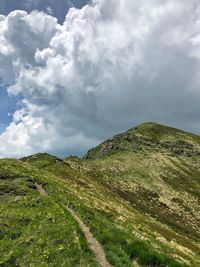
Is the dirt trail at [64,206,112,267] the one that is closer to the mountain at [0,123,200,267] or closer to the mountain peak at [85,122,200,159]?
the mountain at [0,123,200,267]

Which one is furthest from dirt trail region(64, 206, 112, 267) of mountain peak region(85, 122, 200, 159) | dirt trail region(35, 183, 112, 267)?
mountain peak region(85, 122, 200, 159)

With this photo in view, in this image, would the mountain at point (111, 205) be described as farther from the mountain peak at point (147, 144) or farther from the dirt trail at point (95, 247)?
the mountain peak at point (147, 144)

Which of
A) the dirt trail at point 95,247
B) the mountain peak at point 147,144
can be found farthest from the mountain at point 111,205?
the mountain peak at point 147,144

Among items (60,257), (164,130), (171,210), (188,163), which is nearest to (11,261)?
(60,257)

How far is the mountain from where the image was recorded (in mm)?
23219

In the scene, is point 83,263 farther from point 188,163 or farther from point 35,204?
point 188,163

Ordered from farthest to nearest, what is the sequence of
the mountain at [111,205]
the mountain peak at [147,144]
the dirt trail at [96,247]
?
1. the mountain peak at [147,144]
2. the mountain at [111,205]
3. the dirt trail at [96,247]

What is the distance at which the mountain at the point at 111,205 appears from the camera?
23.2 metres

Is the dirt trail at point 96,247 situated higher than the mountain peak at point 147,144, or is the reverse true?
the mountain peak at point 147,144

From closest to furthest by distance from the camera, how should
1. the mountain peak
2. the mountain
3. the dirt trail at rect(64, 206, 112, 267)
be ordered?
the dirt trail at rect(64, 206, 112, 267), the mountain, the mountain peak

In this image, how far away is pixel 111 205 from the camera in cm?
6297

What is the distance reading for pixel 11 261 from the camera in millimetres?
23875

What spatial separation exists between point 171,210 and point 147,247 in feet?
243

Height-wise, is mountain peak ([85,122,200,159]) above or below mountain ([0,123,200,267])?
above
